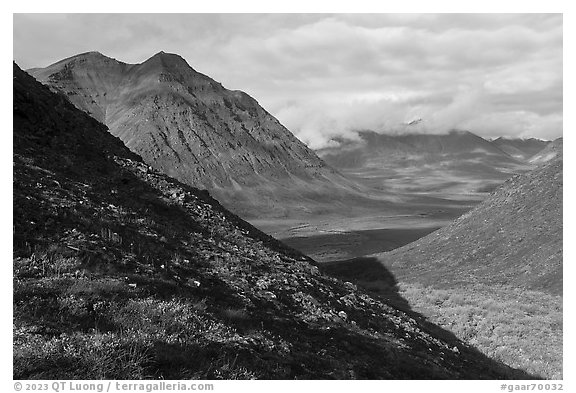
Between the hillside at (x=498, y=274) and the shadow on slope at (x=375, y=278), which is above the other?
the hillside at (x=498, y=274)

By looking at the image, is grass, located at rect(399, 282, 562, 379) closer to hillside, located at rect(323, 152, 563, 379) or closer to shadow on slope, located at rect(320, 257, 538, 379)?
hillside, located at rect(323, 152, 563, 379)


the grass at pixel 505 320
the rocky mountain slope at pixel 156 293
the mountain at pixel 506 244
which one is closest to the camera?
the rocky mountain slope at pixel 156 293

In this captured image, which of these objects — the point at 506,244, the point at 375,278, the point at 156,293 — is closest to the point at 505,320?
the point at 506,244

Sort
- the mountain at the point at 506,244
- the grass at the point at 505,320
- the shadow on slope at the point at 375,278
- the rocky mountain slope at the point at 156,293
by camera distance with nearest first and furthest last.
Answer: the rocky mountain slope at the point at 156,293 < the grass at the point at 505,320 < the shadow on slope at the point at 375,278 < the mountain at the point at 506,244

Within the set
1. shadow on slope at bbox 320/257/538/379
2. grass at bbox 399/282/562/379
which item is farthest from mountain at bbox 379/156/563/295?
grass at bbox 399/282/562/379

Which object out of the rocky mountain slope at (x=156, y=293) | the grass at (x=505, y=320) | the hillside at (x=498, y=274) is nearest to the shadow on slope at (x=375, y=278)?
the hillside at (x=498, y=274)

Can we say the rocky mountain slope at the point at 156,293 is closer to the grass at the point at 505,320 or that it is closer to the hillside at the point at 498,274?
the grass at the point at 505,320

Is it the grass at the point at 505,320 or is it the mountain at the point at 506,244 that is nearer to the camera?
the grass at the point at 505,320
